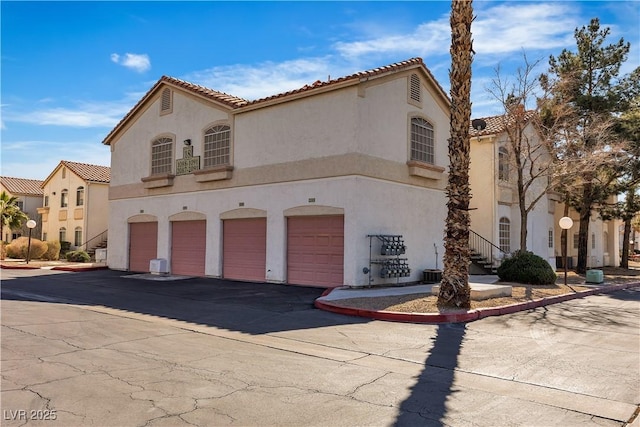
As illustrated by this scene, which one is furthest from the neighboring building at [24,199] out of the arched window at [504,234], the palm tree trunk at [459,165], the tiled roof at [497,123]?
the palm tree trunk at [459,165]

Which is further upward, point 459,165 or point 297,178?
point 297,178

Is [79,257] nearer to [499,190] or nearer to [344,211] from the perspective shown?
[344,211]

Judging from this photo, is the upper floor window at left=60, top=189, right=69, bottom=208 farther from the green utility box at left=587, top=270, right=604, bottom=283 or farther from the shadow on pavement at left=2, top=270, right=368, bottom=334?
the green utility box at left=587, top=270, right=604, bottom=283

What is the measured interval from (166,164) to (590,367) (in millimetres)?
19912

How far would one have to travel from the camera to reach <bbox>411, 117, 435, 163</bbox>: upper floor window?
62.3 feet

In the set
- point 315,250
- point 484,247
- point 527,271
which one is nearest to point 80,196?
point 315,250

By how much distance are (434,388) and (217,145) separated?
1659 centimetres

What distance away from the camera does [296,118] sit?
17.9 metres

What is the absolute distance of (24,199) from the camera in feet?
151

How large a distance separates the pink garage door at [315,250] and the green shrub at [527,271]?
6686 millimetres

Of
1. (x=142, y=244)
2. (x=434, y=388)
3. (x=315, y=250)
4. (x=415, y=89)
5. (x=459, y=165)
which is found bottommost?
(x=434, y=388)

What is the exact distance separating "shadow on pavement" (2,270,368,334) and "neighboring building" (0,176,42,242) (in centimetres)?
2683

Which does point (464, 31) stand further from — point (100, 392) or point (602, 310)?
point (100, 392)

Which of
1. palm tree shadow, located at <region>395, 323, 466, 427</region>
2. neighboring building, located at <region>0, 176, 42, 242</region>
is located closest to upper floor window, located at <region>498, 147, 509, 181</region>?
palm tree shadow, located at <region>395, 323, 466, 427</region>
